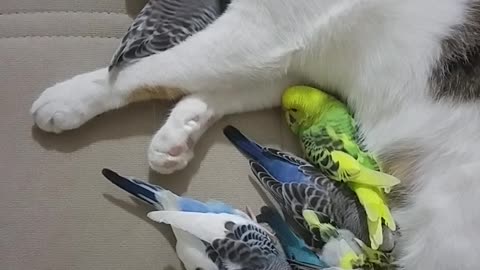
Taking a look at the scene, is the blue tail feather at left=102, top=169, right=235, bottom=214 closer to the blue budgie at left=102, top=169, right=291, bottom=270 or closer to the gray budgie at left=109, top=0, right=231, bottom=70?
the blue budgie at left=102, top=169, right=291, bottom=270

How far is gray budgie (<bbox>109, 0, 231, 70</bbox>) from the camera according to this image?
53.0 inches

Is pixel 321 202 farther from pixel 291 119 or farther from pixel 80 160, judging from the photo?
pixel 80 160

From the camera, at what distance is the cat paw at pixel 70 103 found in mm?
1312

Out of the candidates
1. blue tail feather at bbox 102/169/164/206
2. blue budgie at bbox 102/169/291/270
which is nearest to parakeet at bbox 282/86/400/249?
blue budgie at bbox 102/169/291/270

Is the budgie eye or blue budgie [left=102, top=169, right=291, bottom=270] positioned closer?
blue budgie [left=102, top=169, right=291, bottom=270]

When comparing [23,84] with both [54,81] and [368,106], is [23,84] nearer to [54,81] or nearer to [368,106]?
[54,81]

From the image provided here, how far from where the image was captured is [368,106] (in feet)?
4.47

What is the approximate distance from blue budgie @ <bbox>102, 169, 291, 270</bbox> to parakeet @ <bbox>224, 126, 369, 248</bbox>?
57mm

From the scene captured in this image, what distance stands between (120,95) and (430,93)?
47 centimetres

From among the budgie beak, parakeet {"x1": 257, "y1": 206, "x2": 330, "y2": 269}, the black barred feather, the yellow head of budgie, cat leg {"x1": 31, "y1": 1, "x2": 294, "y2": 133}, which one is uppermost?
cat leg {"x1": 31, "y1": 1, "x2": 294, "y2": 133}

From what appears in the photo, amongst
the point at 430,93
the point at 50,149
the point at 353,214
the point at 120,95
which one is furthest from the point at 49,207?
the point at 430,93

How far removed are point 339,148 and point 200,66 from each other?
0.82ft

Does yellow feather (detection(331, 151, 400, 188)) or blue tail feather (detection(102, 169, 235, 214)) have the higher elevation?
yellow feather (detection(331, 151, 400, 188))

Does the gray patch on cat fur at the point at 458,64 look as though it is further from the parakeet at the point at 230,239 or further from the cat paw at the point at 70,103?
the cat paw at the point at 70,103
